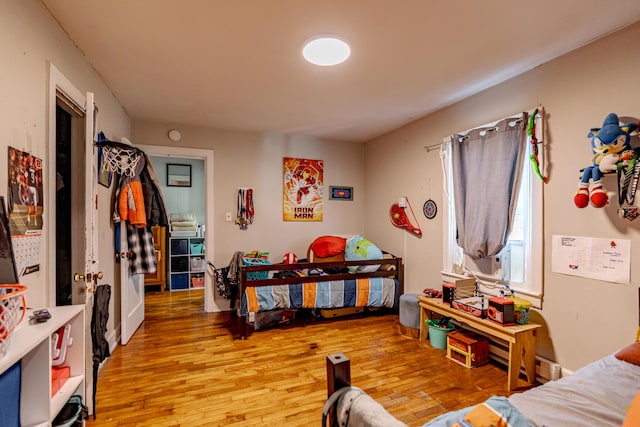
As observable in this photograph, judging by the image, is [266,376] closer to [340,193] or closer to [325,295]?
[325,295]

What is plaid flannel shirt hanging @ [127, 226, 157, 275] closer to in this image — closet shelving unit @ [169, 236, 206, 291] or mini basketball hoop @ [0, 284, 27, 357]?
closet shelving unit @ [169, 236, 206, 291]

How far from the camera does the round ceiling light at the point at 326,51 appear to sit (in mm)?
2068

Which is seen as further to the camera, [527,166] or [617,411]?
[527,166]

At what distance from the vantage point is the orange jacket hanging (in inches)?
116

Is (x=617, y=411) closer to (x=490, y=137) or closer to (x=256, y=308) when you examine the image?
(x=490, y=137)

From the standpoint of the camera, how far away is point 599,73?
2.03 m

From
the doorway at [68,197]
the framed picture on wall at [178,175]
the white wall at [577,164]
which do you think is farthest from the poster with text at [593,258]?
the framed picture on wall at [178,175]

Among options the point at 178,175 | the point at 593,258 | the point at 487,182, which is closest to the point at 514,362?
the point at 593,258

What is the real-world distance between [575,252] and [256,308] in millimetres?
2778

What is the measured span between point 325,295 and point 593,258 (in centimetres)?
239

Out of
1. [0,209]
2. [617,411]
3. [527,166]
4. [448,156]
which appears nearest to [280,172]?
[448,156]

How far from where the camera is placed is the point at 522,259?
255 cm

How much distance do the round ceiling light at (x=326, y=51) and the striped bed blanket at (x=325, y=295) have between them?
226 centimetres

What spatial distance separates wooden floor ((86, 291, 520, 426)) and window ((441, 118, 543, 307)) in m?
0.71
